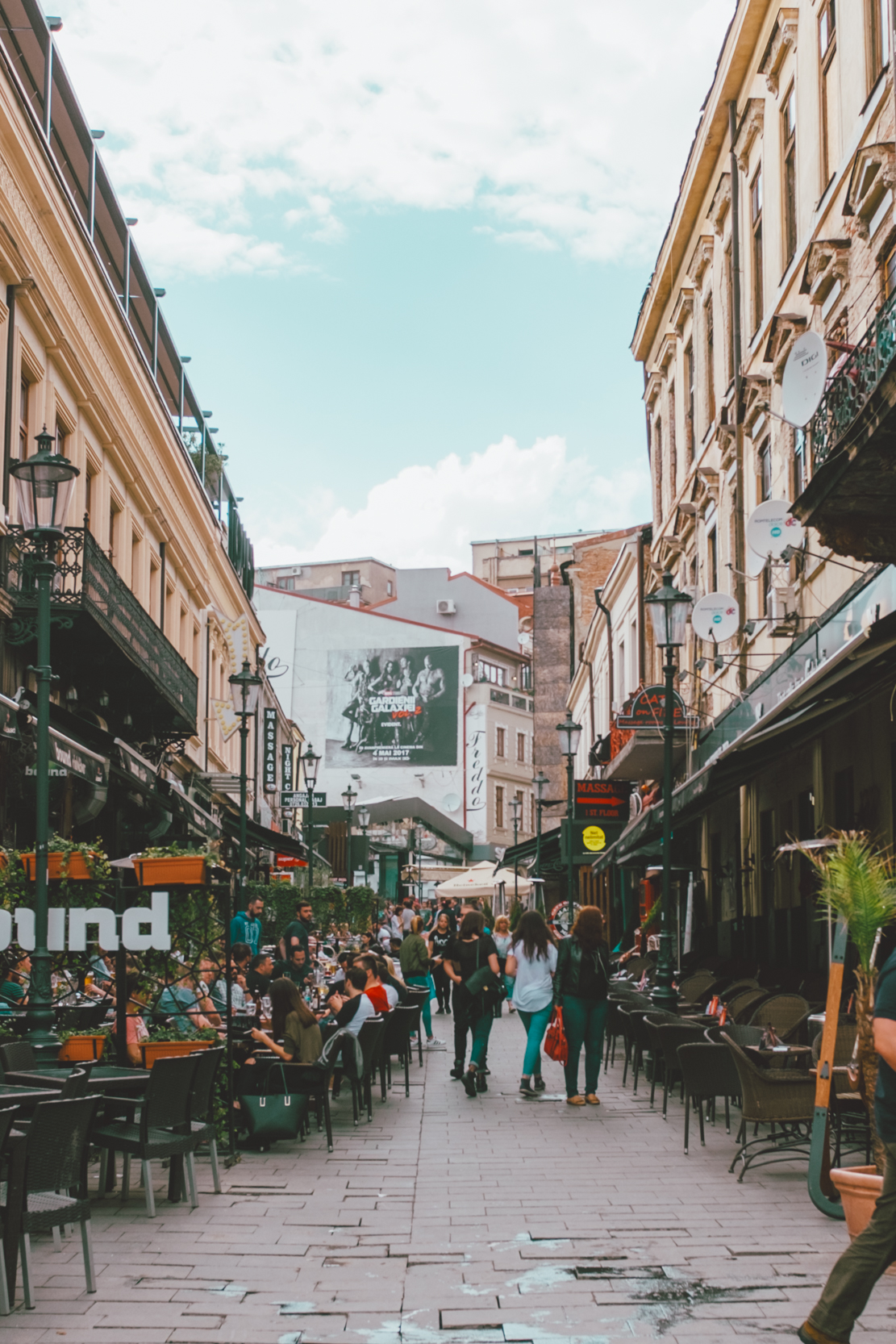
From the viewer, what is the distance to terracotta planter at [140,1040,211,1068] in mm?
10102

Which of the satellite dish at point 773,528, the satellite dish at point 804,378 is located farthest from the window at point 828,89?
the satellite dish at point 804,378

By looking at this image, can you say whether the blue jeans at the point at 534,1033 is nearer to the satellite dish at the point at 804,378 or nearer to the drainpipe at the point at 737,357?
the satellite dish at the point at 804,378

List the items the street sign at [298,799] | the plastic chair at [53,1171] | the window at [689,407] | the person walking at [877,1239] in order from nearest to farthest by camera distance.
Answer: the person walking at [877,1239] < the plastic chair at [53,1171] < the window at [689,407] < the street sign at [298,799]

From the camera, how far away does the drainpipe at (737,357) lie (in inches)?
893

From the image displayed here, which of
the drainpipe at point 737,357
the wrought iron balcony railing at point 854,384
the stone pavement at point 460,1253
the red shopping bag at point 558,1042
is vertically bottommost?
the stone pavement at point 460,1253

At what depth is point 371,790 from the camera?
7612 centimetres

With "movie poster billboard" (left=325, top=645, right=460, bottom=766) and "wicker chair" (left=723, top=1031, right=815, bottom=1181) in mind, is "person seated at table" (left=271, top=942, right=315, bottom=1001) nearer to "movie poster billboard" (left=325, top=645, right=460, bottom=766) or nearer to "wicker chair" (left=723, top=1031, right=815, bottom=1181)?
"wicker chair" (left=723, top=1031, right=815, bottom=1181)

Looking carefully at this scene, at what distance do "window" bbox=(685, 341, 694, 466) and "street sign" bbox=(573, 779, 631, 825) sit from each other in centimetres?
853

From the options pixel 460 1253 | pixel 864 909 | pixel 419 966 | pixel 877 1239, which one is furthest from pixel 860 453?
pixel 419 966

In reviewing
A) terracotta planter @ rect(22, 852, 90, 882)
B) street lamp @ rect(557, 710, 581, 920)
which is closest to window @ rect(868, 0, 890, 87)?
terracotta planter @ rect(22, 852, 90, 882)

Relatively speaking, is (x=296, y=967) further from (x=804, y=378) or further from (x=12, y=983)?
(x=804, y=378)

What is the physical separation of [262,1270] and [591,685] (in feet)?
145

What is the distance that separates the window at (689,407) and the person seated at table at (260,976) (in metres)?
15.6

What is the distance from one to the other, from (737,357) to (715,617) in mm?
4384
